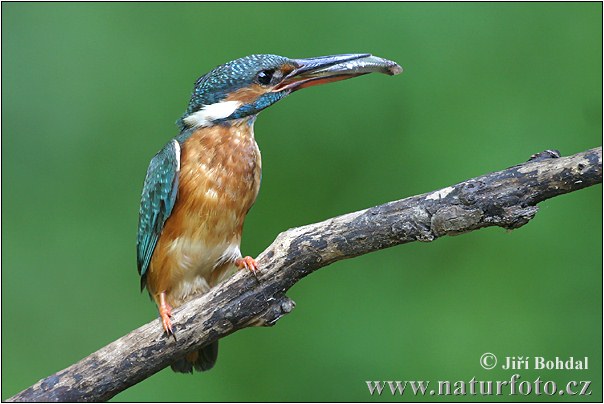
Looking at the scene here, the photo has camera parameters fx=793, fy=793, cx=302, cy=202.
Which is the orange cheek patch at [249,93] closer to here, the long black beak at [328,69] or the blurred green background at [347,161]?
the long black beak at [328,69]

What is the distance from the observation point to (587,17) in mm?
3342

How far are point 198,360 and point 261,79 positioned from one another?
951 mm

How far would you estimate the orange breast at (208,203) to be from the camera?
2436 millimetres

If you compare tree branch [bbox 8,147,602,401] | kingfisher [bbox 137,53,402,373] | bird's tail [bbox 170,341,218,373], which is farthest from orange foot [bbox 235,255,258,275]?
bird's tail [bbox 170,341,218,373]

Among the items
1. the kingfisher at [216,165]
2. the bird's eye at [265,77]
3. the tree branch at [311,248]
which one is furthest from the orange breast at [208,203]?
the tree branch at [311,248]

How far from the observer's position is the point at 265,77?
2443mm

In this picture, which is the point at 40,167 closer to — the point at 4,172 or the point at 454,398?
the point at 4,172

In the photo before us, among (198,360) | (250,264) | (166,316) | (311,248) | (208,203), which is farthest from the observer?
(198,360)

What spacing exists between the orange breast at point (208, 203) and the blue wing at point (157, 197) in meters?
0.02

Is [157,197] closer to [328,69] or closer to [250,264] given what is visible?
[250,264]

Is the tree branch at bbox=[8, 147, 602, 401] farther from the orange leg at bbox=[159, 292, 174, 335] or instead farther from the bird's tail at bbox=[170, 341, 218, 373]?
the bird's tail at bbox=[170, 341, 218, 373]

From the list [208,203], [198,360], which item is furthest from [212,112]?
[198,360]

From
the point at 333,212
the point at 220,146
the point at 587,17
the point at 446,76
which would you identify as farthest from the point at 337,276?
the point at 587,17

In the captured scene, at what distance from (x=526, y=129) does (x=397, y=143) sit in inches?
21.1
